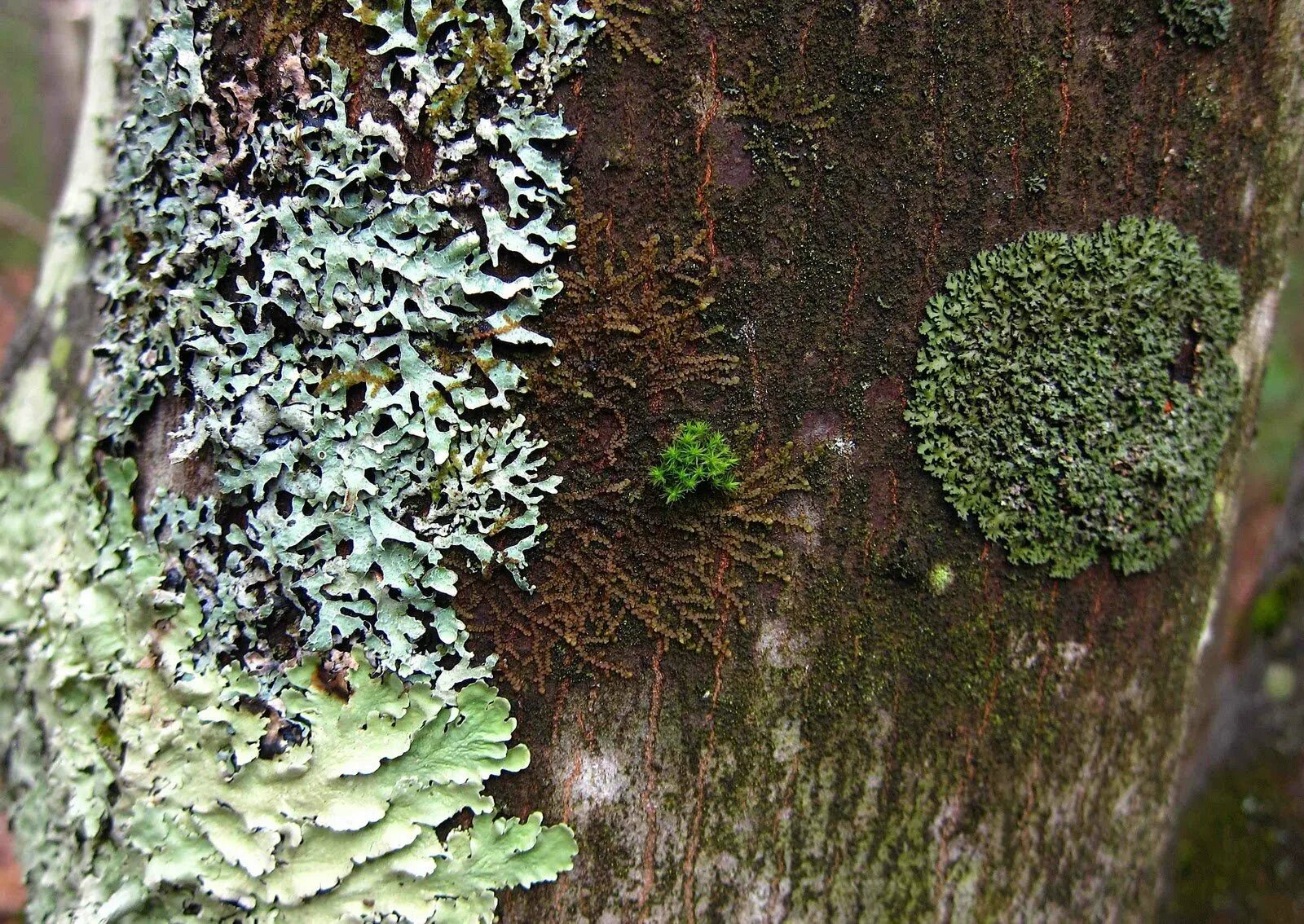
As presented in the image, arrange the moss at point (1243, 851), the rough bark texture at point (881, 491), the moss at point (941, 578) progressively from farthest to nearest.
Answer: the moss at point (1243, 851)
the moss at point (941, 578)
the rough bark texture at point (881, 491)

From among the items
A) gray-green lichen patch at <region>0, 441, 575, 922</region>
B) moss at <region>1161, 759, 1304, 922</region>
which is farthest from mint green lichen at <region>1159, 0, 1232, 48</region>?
moss at <region>1161, 759, 1304, 922</region>

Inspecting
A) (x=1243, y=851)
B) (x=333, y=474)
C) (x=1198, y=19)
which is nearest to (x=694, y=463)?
(x=333, y=474)

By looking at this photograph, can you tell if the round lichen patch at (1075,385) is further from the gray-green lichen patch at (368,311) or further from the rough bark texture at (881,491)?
the gray-green lichen patch at (368,311)

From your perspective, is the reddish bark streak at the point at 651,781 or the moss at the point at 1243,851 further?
the moss at the point at 1243,851

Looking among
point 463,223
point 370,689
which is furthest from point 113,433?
point 463,223

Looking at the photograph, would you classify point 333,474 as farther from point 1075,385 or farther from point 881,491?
point 1075,385

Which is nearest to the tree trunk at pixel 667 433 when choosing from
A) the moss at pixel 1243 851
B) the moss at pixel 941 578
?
the moss at pixel 941 578

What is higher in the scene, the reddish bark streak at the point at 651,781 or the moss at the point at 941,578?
the moss at the point at 941,578
